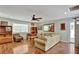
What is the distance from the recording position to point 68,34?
2.31 m

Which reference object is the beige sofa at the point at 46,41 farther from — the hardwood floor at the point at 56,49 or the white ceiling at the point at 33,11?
the white ceiling at the point at 33,11

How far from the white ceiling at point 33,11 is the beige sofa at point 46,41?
1.26 feet

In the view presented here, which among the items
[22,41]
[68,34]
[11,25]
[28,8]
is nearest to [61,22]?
[68,34]

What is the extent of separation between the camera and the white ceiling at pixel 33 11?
2188mm

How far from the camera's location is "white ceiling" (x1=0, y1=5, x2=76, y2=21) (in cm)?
219

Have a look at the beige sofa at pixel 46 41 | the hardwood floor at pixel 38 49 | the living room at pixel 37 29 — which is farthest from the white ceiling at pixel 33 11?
the hardwood floor at pixel 38 49

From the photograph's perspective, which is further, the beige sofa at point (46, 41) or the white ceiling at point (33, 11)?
the beige sofa at point (46, 41)

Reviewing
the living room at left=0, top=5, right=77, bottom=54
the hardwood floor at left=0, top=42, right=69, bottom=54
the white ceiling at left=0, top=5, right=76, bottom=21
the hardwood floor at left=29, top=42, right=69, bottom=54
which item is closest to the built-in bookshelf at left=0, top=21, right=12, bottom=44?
the living room at left=0, top=5, right=77, bottom=54

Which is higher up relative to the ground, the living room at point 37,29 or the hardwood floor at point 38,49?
the living room at point 37,29

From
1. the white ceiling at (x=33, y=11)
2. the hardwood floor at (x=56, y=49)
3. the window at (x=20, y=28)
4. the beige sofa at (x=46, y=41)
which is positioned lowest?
the hardwood floor at (x=56, y=49)

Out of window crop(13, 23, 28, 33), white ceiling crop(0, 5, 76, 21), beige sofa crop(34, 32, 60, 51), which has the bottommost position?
beige sofa crop(34, 32, 60, 51)

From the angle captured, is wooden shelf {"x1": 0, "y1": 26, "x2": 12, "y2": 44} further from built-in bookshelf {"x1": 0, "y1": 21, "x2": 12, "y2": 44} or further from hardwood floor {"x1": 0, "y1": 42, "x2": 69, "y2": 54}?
hardwood floor {"x1": 0, "y1": 42, "x2": 69, "y2": 54}

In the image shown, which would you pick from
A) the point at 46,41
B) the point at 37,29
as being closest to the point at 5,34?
the point at 37,29

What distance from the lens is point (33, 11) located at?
225 centimetres
